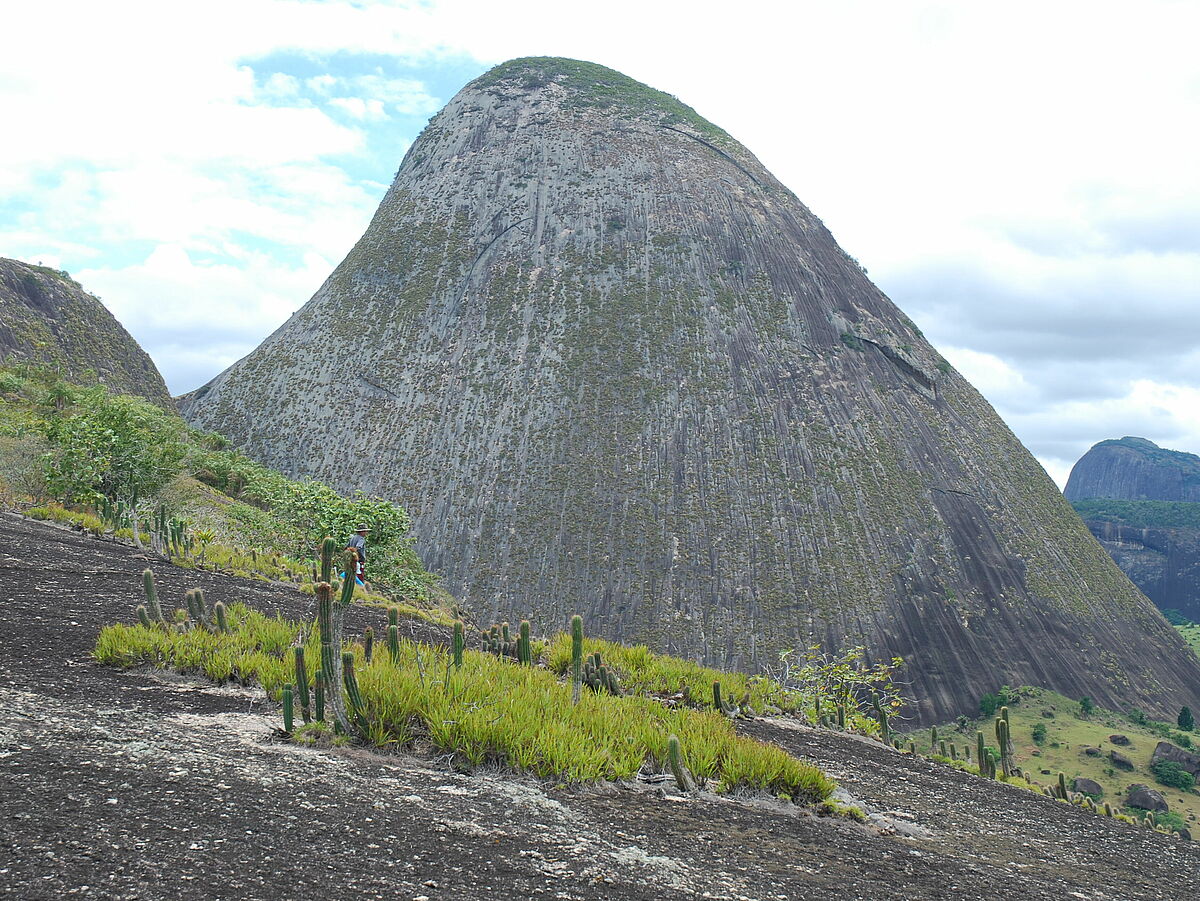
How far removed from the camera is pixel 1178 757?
3691 centimetres

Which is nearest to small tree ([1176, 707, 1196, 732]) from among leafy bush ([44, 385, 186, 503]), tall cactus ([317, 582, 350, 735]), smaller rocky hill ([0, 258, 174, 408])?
leafy bush ([44, 385, 186, 503])

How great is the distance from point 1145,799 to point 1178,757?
17.3 ft

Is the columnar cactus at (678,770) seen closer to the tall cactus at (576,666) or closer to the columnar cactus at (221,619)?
the tall cactus at (576,666)

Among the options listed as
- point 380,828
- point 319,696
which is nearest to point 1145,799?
point 319,696

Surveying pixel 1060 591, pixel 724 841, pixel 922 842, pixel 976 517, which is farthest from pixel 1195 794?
pixel 724 841

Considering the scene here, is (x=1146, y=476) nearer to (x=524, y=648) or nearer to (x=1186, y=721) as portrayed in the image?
(x=1186, y=721)

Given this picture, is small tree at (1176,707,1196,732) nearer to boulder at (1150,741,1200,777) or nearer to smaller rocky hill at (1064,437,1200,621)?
boulder at (1150,741,1200,777)

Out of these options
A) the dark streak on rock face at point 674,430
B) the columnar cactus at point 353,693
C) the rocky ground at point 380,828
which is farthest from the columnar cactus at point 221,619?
the dark streak on rock face at point 674,430

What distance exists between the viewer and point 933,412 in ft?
189

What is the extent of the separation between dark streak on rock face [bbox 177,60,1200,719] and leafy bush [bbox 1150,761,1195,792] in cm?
824

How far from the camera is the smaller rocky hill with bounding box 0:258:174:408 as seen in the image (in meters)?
44.1

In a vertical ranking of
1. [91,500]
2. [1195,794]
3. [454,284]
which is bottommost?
[1195,794]

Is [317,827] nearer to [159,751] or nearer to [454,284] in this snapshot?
[159,751]

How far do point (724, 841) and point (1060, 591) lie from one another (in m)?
52.0
